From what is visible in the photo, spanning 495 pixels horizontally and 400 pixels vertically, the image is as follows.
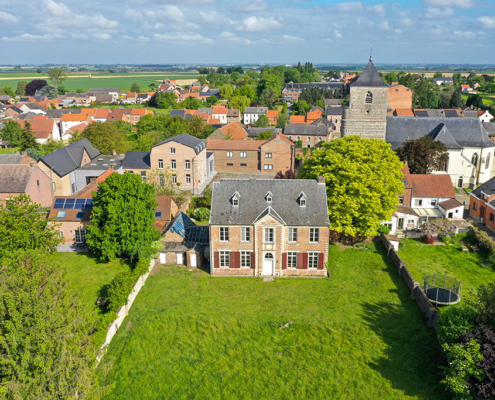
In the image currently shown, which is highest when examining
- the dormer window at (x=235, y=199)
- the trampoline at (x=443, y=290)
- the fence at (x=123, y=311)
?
the dormer window at (x=235, y=199)

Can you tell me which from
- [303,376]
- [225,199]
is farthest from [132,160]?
[303,376]

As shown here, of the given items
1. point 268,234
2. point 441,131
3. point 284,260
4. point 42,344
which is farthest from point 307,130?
point 42,344

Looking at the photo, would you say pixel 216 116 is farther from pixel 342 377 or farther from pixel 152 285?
pixel 342 377

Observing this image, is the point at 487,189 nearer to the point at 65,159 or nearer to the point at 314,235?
the point at 314,235

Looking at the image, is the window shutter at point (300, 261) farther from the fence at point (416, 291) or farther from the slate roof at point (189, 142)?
the slate roof at point (189, 142)

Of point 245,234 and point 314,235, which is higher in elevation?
point 245,234

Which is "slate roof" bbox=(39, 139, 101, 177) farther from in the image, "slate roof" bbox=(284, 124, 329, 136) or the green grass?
"slate roof" bbox=(284, 124, 329, 136)

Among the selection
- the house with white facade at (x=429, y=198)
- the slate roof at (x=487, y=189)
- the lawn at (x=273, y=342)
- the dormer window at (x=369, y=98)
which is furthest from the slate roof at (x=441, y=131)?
the lawn at (x=273, y=342)
